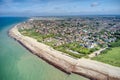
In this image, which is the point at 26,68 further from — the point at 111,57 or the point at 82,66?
the point at 111,57

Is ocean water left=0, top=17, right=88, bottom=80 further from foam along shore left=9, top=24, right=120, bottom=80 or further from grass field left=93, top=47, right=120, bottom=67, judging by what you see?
grass field left=93, top=47, right=120, bottom=67

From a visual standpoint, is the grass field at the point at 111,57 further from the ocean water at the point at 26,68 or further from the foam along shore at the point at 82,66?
the ocean water at the point at 26,68

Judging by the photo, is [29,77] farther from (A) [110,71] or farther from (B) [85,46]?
(B) [85,46]

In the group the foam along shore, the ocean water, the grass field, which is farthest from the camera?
the grass field

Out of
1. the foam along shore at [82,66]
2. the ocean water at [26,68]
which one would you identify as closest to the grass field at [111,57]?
the foam along shore at [82,66]

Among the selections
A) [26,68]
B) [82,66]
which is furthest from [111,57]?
[26,68]

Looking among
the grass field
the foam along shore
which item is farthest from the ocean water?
the grass field

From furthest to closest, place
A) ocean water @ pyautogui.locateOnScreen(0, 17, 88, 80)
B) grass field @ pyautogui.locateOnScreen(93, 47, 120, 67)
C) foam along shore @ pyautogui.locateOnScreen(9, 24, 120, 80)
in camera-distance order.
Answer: grass field @ pyautogui.locateOnScreen(93, 47, 120, 67), ocean water @ pyautogui.locateOnScreen(0, 17, 88, 80), foam along shore @ pyautogui.locateOnScreen(9, 24, 120, 80)

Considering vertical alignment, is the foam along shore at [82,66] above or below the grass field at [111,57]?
below

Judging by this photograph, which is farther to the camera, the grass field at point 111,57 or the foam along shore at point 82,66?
the grass field at point 111,57
